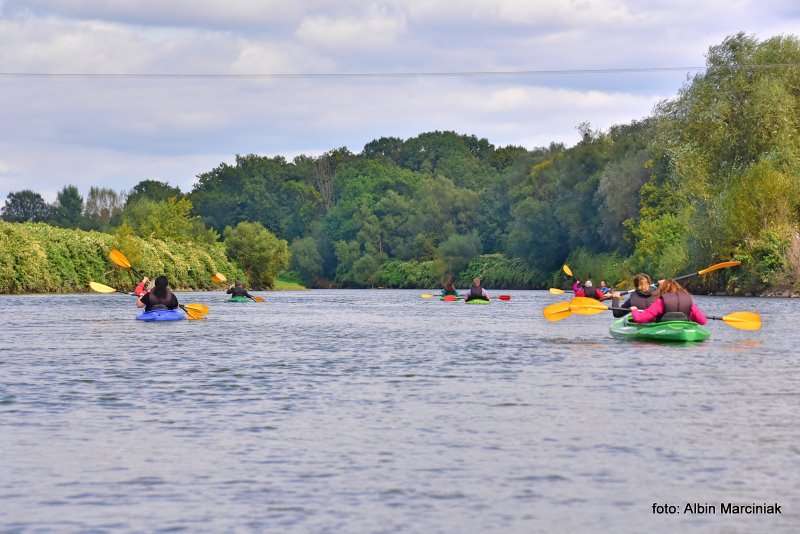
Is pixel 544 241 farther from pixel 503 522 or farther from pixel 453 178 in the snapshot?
pixel 503 522

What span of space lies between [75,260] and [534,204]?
4012 centimetres

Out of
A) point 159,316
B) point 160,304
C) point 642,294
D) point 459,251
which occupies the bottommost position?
point 159,316

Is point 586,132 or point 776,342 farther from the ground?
point 586,132

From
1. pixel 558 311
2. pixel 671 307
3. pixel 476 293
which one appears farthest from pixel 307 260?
pixel 671 307

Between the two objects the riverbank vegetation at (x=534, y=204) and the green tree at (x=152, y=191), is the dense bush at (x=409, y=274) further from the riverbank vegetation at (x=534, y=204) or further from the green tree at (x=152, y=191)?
the green tree at (x=152, y=191)

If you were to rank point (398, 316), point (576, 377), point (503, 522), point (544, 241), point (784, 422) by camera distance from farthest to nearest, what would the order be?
point (544, 241), point (398, 316), point (576, 377), point (784, 422), point (503, 522)

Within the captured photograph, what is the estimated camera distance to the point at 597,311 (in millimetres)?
29094

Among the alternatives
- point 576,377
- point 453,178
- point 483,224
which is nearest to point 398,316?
point 576,377

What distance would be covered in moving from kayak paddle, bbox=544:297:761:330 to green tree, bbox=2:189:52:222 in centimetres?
14034

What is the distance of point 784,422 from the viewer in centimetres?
1340

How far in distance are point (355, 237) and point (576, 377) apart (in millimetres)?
119381

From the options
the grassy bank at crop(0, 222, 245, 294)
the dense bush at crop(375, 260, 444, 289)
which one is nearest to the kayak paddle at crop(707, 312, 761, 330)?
the grassy bank at crop(0, 222, 245, 294)

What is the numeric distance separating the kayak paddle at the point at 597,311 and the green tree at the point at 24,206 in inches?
5525

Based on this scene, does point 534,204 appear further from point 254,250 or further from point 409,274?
point 409,274
